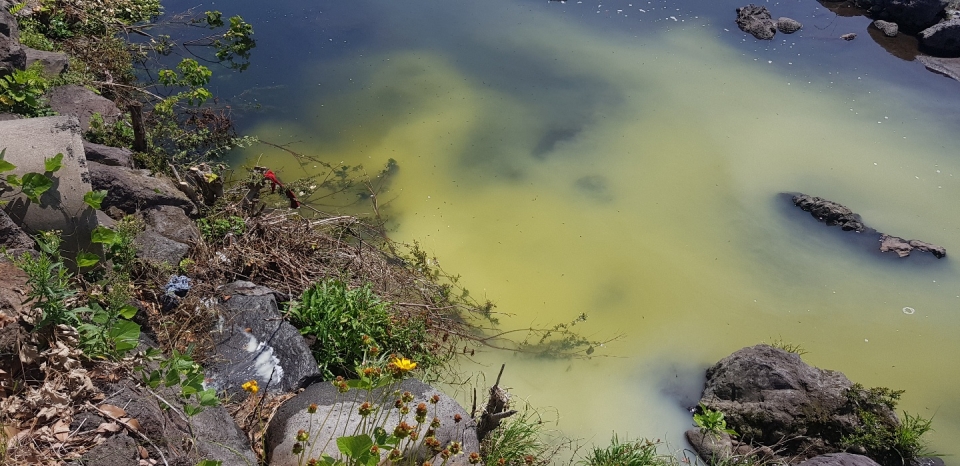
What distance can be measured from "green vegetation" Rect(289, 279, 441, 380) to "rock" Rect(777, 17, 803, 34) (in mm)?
7106

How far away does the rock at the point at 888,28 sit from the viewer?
29.5 feet

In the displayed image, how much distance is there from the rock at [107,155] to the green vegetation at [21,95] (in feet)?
1.32

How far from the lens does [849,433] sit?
168 inches

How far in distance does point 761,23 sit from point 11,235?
334 inches

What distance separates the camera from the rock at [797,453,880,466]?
3.85 m

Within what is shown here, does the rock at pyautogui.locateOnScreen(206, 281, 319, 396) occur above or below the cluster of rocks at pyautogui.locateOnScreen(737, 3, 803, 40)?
A: below

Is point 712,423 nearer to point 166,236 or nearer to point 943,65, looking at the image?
point 166,236

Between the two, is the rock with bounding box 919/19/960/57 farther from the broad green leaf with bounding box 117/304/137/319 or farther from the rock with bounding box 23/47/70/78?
the rock with bounding box 23/47/70/78

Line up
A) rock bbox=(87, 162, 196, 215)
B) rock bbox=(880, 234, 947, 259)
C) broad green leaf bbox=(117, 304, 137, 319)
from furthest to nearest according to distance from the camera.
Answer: rock bbox=(880, 234, 947, 259), rock bbox=(87, 162, 196, 215), broad green leaf bbox=(117, 304, 137, 319)

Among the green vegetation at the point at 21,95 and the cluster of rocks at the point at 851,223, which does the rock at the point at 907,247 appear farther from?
the green vegetation at the point at 21,95

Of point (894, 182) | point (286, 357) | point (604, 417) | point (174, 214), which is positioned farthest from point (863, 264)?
point (174, 214)

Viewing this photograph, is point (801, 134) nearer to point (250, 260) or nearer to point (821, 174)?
point (821, 174)

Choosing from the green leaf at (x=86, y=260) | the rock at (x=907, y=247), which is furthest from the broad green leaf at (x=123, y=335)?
the rock at (x=907, y=247)

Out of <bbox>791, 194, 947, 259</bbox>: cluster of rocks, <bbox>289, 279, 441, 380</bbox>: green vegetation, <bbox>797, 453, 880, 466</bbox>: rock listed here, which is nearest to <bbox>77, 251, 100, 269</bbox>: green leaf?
<bbox>289, 279, 441, 380</bbox>: green vegetation
